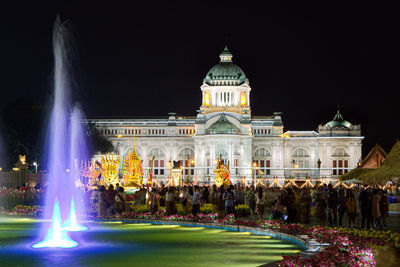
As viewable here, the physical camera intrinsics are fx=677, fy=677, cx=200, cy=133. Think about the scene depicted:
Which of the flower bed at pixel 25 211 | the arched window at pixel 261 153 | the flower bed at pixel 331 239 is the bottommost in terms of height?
the flower bed at pixel 331 239

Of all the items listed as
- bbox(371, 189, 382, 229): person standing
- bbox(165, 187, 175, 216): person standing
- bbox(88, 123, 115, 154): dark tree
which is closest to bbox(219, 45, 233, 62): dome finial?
bbox(88, 123, 115, 154): dark tree

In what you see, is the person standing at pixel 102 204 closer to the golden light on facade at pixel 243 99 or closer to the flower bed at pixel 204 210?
the flower bed at pixel 204 210

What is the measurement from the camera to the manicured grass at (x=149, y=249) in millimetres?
17188

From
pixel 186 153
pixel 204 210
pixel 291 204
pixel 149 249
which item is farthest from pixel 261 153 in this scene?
pixel 149 249

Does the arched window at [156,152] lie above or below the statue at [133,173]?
above

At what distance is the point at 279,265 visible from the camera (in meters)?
13.1

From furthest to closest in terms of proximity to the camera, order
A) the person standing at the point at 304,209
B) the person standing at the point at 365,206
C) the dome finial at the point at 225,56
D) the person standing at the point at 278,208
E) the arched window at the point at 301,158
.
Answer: the dome finial at the point at 225,56
the arched window at the point at 301,158
the person standing at the point at 304,209
the person standing at the point at 365,206
the person standing at the point at 278,208

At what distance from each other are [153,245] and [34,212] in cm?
1435

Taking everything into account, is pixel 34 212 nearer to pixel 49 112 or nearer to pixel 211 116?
pixel 49 112

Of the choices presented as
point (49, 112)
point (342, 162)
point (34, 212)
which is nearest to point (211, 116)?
point (342, 162)

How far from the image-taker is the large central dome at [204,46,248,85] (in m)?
116

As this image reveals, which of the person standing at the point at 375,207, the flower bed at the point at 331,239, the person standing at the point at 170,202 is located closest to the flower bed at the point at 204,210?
the person standing at the point at 170,202

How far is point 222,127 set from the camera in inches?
4190

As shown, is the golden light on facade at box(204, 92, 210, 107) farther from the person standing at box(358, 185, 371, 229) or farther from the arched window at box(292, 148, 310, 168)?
the person standing at box(358, 185, 371, 229)
